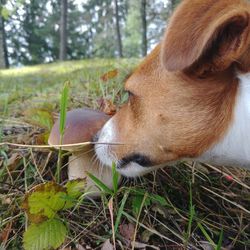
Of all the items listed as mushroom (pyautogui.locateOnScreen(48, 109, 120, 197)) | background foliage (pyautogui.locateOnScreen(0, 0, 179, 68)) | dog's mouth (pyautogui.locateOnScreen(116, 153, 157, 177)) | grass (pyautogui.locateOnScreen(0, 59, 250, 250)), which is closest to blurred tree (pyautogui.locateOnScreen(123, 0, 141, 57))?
background foliage (pyautogui.locateOnScreen(0, 0, 179, 68))

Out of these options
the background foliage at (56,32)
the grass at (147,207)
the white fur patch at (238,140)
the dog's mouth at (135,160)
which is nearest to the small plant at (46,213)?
the grass at (147,207)

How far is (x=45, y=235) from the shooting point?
1.65 m

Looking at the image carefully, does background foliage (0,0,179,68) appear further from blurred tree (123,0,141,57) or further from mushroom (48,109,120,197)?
mushroom (48,109,120,197)

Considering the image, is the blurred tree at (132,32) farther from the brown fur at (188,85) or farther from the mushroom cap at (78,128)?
the brown fur at (188,85)

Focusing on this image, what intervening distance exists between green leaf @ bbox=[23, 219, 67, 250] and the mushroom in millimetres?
230

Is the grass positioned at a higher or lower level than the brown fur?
lower

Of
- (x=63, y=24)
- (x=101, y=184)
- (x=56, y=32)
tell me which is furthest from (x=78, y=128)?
(x=56, y=32)

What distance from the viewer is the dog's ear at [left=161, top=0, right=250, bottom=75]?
1.35m

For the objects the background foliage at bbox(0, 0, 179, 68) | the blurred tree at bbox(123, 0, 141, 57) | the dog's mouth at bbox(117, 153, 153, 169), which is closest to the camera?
the dog's mouth at bbox(117, 153, 153, 169)

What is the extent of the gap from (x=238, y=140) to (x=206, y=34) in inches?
17.6

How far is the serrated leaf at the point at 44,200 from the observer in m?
1.65

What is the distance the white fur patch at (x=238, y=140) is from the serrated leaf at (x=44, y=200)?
0.60 m

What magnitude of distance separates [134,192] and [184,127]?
0.45m

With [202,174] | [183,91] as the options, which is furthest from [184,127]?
[202,174]
